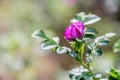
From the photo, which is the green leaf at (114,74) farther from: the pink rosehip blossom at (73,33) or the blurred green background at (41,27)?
the blurred green background at (41,27)

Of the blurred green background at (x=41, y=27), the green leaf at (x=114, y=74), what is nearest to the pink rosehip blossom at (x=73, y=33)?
the green leaf at (x=114, y=74)

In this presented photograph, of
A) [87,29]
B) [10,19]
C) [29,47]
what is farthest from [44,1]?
[87,29]

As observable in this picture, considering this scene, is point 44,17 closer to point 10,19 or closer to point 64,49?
point 10,19

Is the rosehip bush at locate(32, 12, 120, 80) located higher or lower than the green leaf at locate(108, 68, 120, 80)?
higher

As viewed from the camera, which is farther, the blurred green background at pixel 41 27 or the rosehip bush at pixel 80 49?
the blurred green background at pixel 41 27

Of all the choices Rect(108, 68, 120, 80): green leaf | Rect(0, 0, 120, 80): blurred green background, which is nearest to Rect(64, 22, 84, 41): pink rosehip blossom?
Rect(108, 68, 120, 80): green leaf

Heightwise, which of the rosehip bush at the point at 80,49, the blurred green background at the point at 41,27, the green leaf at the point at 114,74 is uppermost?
the blurred green background at the point at 41,27

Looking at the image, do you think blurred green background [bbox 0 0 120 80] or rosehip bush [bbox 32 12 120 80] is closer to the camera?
rosehip bush [bbox 32 12 120 80]

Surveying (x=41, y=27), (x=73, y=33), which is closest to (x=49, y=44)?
(x=73, y=33)

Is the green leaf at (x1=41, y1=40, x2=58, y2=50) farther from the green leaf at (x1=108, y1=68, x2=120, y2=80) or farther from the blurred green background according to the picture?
the blurred green background
